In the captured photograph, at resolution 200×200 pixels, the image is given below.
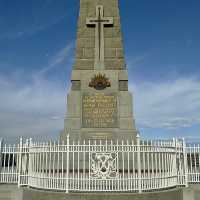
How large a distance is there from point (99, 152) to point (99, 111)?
6.06 m

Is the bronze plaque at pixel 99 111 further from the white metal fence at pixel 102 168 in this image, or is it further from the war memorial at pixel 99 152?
the white metal fence at pixel 102 168

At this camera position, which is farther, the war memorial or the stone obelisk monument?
the stone obelisk monument

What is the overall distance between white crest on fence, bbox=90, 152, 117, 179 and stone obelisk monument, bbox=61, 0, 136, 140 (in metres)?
5.35

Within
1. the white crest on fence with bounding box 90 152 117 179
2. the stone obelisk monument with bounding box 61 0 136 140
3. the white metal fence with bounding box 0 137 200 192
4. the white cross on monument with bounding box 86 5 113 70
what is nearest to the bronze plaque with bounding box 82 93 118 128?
the stone obelisk monument with bounding box 61 0 136 140

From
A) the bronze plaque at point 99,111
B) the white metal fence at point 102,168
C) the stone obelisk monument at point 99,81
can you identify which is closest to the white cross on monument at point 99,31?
the stone obelisk monument at point 99,81

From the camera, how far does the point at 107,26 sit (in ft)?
59.3

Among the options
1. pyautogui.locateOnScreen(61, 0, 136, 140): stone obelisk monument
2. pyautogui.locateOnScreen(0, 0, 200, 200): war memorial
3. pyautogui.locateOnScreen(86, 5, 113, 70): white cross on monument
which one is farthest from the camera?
pyautogui.locateOnScreen(86, 5, 113, 70): white cross on monument

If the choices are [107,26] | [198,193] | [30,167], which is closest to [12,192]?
[30,167]

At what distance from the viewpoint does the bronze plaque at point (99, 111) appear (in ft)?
52.3

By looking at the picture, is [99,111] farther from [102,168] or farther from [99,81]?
[102,168]

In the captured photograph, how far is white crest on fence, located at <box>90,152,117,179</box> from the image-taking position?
9.94 meters

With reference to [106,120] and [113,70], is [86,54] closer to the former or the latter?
[113,70]

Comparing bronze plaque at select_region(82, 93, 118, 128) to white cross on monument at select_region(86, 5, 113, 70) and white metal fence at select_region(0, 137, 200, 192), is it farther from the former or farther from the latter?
white metal fence at select_region(0, 137, 200, 192)

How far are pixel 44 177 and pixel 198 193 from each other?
5.92m
